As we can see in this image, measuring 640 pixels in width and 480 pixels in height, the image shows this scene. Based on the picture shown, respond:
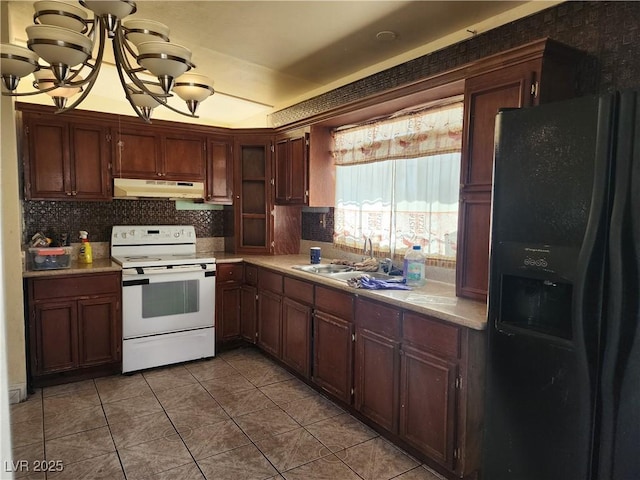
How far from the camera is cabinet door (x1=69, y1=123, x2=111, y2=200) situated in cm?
349

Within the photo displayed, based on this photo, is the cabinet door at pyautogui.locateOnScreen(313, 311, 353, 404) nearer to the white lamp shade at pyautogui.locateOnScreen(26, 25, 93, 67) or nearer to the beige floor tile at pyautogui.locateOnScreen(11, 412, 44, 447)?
the beige floor tile at pyautogui.locateOnScreen(11, 412, 44, 447)

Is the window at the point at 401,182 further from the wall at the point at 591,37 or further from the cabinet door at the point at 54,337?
the cabinet door at the point at 54,337

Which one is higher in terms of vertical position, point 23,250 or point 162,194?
point 162,194

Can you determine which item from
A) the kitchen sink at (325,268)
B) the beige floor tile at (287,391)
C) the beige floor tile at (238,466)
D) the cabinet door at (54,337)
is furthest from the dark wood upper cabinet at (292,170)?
the beige floor tile at (238,466)

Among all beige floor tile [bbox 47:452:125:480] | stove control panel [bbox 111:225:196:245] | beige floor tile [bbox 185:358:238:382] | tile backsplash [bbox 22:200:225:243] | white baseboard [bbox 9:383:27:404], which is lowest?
beige floor tile [bbox 47:452:125:480]

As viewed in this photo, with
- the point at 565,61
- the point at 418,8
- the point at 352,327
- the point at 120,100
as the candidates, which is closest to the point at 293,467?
the point at 352,327

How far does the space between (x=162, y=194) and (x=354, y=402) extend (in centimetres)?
248

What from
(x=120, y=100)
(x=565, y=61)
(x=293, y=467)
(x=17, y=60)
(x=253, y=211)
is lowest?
(x=293, y=467)

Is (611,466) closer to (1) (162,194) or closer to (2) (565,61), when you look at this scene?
(2) (565,61)

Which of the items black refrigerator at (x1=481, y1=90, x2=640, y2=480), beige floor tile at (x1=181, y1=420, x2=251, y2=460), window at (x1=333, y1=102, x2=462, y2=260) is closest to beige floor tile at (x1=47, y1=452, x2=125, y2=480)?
beige floor tile at (x1=181, y1=420, x2=251, y2=460)

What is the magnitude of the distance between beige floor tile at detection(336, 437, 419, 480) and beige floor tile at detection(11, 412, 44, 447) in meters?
1.81

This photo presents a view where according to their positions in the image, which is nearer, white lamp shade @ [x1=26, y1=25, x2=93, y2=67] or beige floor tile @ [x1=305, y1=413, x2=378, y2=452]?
white lamp shade @ [x1=26, y1=25, x2=93, y2=67]

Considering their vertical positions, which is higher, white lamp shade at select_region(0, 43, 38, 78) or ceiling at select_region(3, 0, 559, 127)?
ceiling at select_region(3, 0, 559, 127)

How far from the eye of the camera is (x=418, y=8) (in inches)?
97.7
